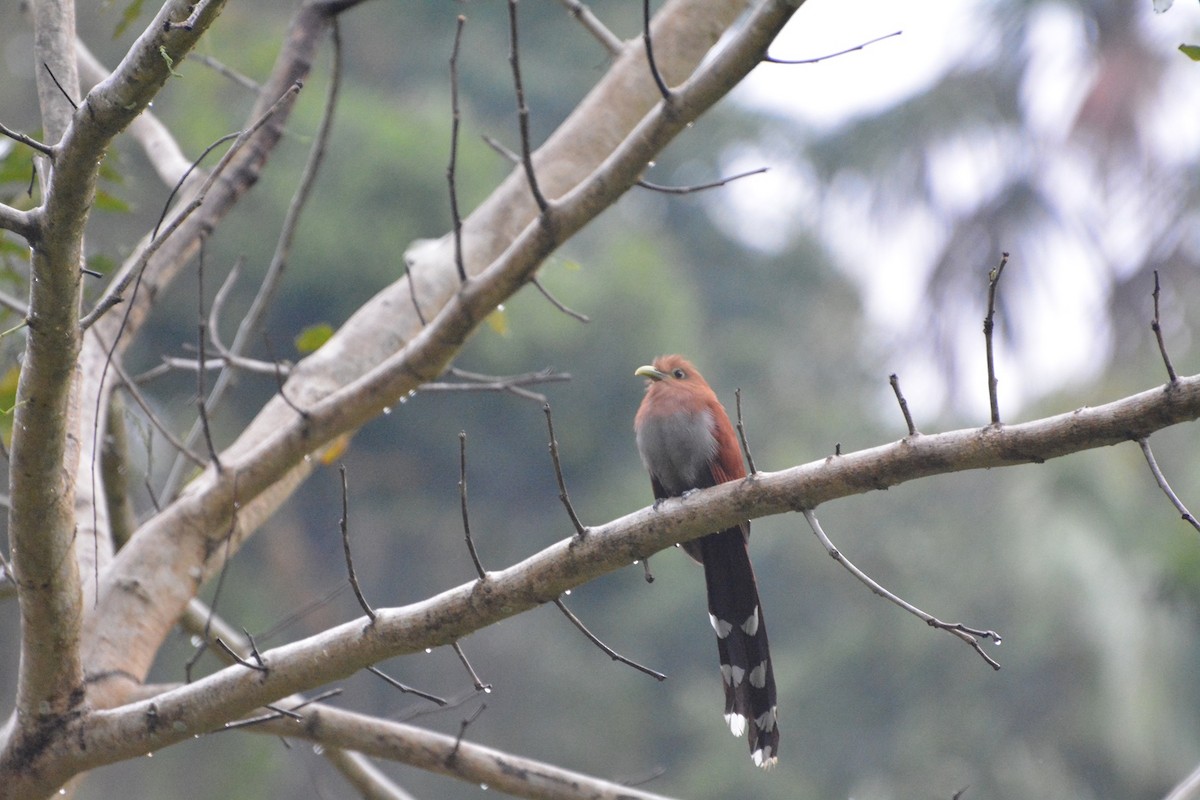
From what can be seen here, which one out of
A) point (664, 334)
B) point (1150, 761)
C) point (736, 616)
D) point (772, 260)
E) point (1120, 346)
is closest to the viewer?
point (736, 616)

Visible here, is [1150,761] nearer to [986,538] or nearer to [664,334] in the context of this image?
[986,538]

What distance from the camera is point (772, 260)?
1888cm

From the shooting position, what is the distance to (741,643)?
3.24m

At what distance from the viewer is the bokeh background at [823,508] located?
11234 millimetres

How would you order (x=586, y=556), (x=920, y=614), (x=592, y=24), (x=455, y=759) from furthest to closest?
(x=592, y=24), (x=455, y=759), (x=586, y=556), (x=920, y=614)

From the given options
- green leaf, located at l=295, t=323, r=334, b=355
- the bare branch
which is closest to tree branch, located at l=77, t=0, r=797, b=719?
green leaf, located at l=295, t=323, r=334, b=355

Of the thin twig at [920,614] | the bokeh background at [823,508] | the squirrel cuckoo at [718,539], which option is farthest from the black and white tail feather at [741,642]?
the bokeh background at [823,508]

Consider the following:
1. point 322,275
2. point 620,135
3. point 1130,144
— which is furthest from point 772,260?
point 620,135

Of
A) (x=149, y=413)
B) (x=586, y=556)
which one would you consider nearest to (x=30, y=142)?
(x=586, y=556)

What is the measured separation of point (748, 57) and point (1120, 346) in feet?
33.5

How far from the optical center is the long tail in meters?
3.07

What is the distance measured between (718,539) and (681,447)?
353 millimetres

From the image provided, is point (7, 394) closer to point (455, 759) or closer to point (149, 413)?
point (149, 413)

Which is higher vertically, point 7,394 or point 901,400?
point 7,394
